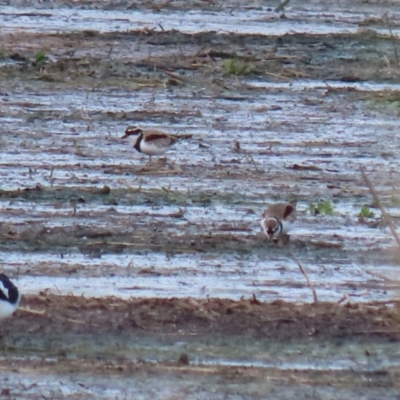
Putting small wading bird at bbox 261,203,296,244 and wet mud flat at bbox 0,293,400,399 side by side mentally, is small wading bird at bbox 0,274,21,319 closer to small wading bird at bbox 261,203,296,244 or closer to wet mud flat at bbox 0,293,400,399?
wet mud flat at bbox 0,293,400,399

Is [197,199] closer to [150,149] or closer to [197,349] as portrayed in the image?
[150,149]

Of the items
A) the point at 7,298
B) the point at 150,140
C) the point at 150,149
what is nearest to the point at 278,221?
the point at 7,298

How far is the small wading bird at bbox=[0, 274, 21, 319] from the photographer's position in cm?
675

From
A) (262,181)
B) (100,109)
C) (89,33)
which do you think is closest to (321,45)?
(89,33)

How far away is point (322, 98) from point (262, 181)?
10.2 ft

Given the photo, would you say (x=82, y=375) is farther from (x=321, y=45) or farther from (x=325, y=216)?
(x=321, y=45)

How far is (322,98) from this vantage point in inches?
518

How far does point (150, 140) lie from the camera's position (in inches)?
413

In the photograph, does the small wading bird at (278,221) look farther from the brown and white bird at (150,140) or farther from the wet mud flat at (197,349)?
the brown and white bird at (150,140)

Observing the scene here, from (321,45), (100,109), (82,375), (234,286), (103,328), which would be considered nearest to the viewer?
(82,375)

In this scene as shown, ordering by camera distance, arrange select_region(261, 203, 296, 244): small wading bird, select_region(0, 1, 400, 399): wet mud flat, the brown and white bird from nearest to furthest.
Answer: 1. select_region(0, 1, 400, 399): wet mud flat
2. select_region(261, 203, 296, 244): small wading bird
3. the brown and white bird

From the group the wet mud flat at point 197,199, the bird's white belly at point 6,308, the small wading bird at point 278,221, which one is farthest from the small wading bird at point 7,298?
the small wading bird at point 278,221

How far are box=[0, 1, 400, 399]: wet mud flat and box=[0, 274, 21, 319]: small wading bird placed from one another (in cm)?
10

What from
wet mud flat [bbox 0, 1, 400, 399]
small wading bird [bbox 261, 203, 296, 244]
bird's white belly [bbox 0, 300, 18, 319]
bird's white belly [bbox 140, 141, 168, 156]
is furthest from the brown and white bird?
bird's white belly [bbox 0, 300, 18, 319]
